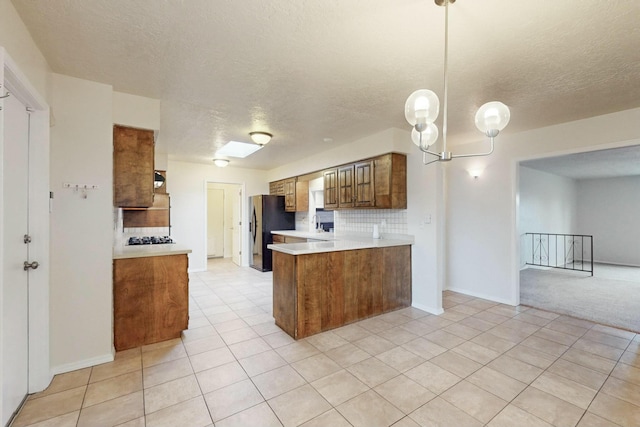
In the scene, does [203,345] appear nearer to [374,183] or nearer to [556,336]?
[374,183]

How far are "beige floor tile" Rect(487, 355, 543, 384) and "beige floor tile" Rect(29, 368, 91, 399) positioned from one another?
327 centimetres

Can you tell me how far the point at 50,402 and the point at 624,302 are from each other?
21.8ft

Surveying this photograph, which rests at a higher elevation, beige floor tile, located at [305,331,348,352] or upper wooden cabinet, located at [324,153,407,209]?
upper wooden cabinet, located at [324,153,407,209]

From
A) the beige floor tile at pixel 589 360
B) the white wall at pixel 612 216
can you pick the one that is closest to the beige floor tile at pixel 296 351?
the beige floor tile at pixel 589 360

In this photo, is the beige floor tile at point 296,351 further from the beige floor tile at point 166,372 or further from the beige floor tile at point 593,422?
the beige floor tile at point 593,422

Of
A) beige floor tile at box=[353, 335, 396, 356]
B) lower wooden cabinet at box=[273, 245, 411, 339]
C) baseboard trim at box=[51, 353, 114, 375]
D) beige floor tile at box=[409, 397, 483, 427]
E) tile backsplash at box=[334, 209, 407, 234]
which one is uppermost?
tile backsplash at box=[334, 209, 407, 234]

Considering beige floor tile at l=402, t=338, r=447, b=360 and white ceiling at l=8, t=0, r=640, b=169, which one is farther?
beige floor tile at l=402, t=338, r=447, b=360

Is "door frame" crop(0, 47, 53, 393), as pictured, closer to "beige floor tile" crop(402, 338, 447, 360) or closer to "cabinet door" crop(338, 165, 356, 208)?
"beige floor tile" crop(402, 338, 447, 360)

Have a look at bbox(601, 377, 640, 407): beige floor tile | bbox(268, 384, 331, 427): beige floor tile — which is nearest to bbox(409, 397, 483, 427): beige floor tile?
bbox(268, 384, 331, 427): beige floor tile

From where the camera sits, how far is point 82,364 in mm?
2332

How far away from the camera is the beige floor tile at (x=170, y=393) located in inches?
74.1

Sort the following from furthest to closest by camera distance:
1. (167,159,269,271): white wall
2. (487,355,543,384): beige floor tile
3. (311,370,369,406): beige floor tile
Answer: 1. (167,159,269,271): white wall
2. (487,355,543,384): beige floor tile
3. (311,370,369,406): beige floor tile

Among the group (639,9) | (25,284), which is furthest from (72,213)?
(639,9)

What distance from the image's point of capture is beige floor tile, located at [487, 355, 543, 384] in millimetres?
2189
